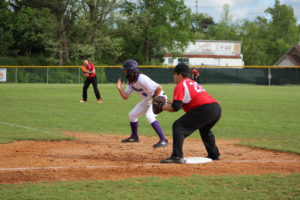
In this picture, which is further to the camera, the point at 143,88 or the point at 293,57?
the point at 293,57

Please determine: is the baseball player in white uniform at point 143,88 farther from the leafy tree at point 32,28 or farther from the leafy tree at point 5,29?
the leafy tree at point 5,29

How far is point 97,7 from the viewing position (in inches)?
1689

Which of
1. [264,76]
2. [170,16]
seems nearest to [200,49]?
[170,16]

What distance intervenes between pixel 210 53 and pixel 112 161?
60.9 metres

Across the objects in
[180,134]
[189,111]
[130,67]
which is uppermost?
[130,67]

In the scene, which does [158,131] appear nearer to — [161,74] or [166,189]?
[166,189]

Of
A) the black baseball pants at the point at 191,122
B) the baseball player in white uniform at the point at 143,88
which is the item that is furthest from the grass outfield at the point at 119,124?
the black baseball pants at the point at 191,122

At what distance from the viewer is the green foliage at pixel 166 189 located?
13.2 ft

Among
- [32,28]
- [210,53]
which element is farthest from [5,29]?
[210,53]

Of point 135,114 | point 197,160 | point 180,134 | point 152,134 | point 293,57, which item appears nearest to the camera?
point 180,134

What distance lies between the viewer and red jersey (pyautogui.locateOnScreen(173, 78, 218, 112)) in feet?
18.0

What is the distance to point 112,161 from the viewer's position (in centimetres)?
600

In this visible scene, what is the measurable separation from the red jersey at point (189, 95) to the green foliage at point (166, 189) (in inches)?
50.0

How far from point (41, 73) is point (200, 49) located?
34459mm
